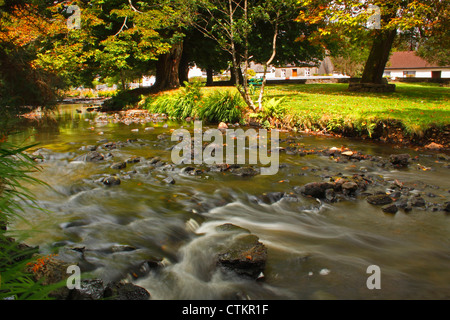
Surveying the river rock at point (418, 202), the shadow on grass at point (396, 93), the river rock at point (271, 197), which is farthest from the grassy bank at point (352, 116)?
the river rock at point (271, 197)

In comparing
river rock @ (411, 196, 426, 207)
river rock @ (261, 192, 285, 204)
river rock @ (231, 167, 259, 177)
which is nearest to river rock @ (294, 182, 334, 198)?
river rock @ (261, 192, 285, 204)

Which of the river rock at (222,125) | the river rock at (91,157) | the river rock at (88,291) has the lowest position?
the river rock at (88,291)

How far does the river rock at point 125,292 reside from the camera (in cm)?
342

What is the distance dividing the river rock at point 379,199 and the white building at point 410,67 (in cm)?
7402

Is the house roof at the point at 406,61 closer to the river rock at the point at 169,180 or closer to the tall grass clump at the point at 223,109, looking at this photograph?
the tall grass clump at the point at 223,109

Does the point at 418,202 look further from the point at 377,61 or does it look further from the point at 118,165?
the point at 377,61

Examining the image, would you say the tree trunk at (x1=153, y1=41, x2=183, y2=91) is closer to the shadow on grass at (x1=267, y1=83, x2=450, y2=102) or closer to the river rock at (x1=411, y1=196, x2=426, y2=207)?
the shadow on grass at (x1=267, y1=83, x2=450, y2=102)

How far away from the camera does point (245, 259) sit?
4262mm

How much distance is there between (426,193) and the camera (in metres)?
6.80

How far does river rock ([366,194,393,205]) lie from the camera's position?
6355mm

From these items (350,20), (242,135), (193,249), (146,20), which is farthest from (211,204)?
(146,20)

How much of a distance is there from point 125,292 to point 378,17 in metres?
17.5

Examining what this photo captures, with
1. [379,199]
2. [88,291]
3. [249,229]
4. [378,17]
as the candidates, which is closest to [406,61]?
[378,17]
